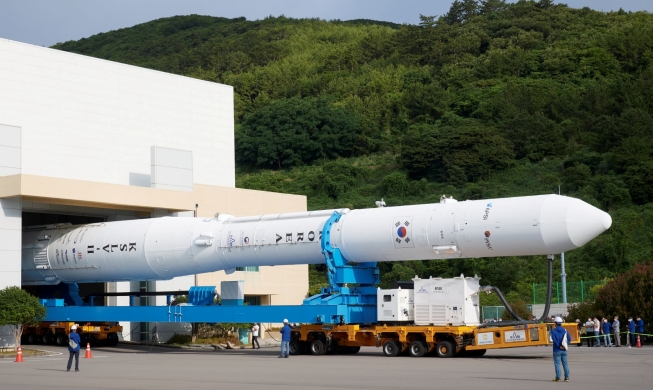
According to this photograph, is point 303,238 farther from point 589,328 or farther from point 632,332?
point 632,332

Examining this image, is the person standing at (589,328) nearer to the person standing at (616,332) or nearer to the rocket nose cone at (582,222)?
the person standing at (616,332)

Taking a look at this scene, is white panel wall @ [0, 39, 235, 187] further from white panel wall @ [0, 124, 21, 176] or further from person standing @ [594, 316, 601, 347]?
person standing @ [594, 316, 601, 347]

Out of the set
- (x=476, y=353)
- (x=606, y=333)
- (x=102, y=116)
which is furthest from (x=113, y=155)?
(x=606, y=333)

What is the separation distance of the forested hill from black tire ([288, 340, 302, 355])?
77.9ft

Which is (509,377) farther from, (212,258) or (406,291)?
(212,258)

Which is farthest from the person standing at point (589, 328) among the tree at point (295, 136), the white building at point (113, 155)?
the tree at point (295, 136)

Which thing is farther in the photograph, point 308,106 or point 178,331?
point 308,106

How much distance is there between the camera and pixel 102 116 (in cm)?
3453

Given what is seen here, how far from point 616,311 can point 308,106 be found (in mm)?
52233

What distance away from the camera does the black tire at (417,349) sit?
21.6m

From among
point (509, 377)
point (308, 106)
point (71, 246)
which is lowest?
point (509, 377)

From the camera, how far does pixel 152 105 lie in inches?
1438

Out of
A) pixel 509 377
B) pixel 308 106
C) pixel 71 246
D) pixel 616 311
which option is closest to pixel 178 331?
pixel 71 246

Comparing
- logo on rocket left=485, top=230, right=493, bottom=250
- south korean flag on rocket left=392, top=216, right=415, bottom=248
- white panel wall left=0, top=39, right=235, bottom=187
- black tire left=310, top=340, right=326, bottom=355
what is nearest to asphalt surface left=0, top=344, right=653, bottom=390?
black tire left=310, top=340, right=326, bottom=355
